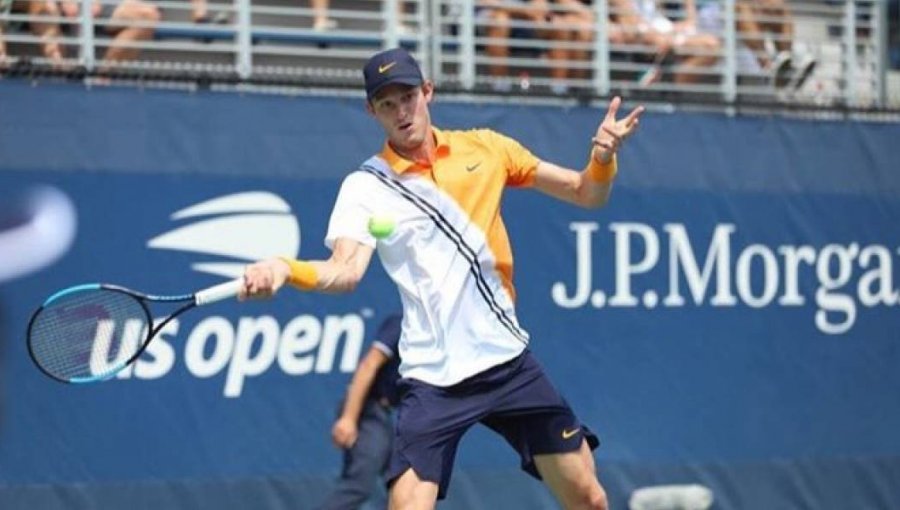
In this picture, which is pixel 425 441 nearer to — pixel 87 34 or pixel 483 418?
pixel 483 418

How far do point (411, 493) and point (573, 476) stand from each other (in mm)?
650

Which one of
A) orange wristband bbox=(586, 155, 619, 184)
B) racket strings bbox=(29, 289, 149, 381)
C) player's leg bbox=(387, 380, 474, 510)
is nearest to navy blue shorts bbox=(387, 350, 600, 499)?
player's leg bbox=(387, 380, 474, 510)

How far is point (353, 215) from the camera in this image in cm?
643

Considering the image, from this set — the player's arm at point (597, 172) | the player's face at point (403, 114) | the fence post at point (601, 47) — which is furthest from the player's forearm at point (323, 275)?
the fence post at point (601, 47)

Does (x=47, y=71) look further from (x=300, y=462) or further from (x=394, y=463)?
(x=394, y=463)

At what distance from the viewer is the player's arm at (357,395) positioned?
8336 mm

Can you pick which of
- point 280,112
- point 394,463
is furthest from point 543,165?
point 280,112

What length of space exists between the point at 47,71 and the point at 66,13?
2.66ft

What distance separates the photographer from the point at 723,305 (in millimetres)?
10469

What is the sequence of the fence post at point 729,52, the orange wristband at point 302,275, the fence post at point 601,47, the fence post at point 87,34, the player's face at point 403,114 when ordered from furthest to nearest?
the fence post at point 729,52, the fence post at point 601,47, the fence post at point 87,34, the player's face at point 403,114, the orange wristband at point 302,275

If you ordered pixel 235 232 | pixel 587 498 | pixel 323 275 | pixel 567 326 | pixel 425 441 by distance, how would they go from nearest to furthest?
1. pixel 323 275
2. pixel 425 441
3. pixel 587 498
4. pixel 235 232
5. pixel 567 326

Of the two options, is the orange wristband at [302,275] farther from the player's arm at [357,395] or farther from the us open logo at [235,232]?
the us open logo at [235,232]

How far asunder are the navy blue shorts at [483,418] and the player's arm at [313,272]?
1.97 ft

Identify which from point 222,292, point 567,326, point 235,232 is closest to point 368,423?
point 235,232
